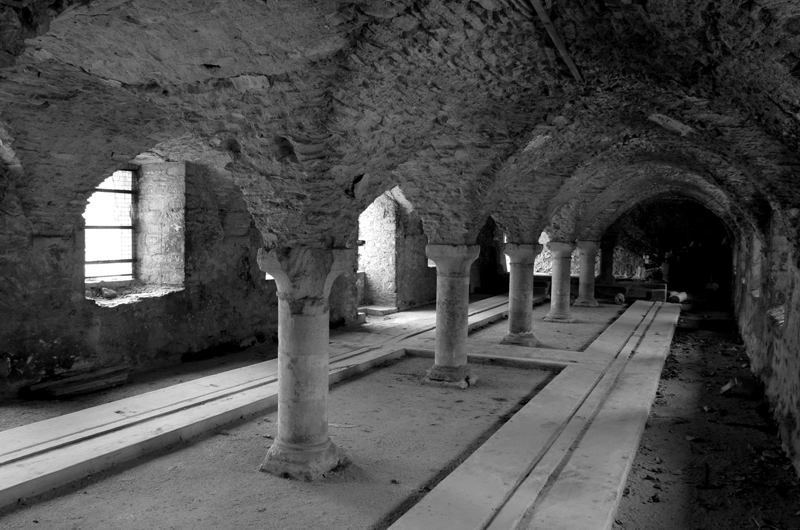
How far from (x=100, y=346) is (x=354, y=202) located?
187 inches

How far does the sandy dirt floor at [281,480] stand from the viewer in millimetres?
4145

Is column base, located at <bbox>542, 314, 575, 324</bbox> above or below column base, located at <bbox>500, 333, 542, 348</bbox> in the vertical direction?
above

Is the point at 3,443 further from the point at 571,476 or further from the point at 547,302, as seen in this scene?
the point at 547,302

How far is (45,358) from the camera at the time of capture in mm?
7285

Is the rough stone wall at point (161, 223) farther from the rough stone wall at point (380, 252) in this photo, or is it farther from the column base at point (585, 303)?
the column base at point (585, 303)

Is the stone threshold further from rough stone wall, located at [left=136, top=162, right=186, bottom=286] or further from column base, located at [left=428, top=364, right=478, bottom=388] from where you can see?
rough stone wall, located at [left=136, top=162, right=186, bottom=286]

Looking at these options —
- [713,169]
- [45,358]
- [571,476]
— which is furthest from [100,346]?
[713,169]

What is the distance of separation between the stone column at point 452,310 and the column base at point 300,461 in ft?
9.54

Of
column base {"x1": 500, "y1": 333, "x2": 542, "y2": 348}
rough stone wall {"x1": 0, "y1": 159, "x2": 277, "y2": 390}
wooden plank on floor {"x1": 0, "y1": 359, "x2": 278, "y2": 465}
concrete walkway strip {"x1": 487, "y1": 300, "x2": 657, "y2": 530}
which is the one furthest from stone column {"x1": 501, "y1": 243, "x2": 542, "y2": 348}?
wooden plank on floor {"x1": 0, "y1": 359, "x2": 278, "y2": 465}

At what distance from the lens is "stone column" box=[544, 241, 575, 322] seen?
12.9 meters

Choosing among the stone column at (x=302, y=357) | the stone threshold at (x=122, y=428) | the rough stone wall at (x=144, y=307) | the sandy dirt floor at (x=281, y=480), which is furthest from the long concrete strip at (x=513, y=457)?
the rough stone wall at (x=144, y=307)

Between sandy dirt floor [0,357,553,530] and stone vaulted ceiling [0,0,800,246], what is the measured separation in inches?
74.9

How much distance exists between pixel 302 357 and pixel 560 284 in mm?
9030

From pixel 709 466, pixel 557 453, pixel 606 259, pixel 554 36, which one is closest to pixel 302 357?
pixel 557 453
